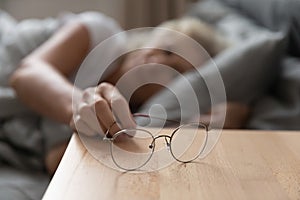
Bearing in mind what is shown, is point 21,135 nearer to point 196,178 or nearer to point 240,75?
point 240,75

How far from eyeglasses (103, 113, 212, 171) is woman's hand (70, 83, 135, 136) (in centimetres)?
1

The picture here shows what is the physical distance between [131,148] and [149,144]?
29 millimetres

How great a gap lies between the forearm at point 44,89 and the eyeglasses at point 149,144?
273 mm

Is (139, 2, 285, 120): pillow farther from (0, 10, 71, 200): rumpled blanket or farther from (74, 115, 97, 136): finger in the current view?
(74, 115, 97, 136): finger

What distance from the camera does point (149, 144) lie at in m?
0.80

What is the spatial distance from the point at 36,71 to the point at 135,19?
1.53 meters

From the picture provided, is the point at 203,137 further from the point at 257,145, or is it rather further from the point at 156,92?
the point at 156,92

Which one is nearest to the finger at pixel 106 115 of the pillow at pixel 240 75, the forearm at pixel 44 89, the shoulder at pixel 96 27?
the forearm at pixel 44 89

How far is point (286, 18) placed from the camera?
4.48 feet

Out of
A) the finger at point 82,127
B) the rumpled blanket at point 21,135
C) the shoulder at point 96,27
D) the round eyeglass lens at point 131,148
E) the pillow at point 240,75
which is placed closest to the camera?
the round eyeglass lens at point 131,148

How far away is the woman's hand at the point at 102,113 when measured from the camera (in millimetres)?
804

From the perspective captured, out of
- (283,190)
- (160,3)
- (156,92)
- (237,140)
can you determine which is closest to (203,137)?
(237,140)

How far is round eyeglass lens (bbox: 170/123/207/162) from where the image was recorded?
78 centimetres

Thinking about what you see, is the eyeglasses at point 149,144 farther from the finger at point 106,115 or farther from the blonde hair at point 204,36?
the blonde hair at point 204,36
